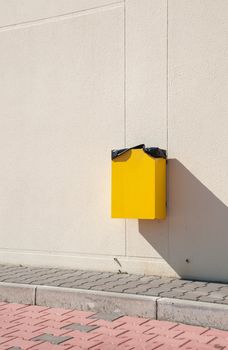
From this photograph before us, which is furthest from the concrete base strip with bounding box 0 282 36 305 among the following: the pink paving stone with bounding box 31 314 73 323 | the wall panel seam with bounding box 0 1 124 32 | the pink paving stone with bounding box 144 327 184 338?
the wall panel seam with bounding box 0 1 124 32

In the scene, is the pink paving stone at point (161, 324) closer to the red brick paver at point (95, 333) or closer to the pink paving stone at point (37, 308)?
the red brick paver at point (95, 333)

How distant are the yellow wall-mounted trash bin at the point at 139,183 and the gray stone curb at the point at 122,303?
43.1 inches

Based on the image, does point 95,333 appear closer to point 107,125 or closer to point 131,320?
point 131,320

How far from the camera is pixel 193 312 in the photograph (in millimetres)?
5387

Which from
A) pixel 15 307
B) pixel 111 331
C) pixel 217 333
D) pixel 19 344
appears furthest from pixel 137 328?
pixel 15 307

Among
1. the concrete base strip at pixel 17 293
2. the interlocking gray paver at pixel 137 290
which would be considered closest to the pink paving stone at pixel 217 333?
the interlocking gray paver at pixel 137 290

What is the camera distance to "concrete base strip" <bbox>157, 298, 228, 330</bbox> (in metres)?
5.25

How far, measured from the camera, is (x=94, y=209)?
741 centimetres

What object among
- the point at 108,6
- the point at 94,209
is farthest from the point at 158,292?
the point at 108,6

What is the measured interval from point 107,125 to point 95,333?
2.90 meters

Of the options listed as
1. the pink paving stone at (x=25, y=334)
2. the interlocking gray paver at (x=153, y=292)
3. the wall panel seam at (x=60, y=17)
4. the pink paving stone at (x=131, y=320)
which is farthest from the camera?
the wall panel seam at (x=60, y=17)

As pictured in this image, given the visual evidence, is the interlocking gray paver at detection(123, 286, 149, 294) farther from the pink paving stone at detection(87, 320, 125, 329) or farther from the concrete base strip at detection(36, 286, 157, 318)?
the pink paving stone at detection(87, 320, 125, 329)

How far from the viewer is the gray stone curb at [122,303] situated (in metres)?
5.32

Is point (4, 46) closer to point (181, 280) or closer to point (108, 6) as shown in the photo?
point (108, 6)
